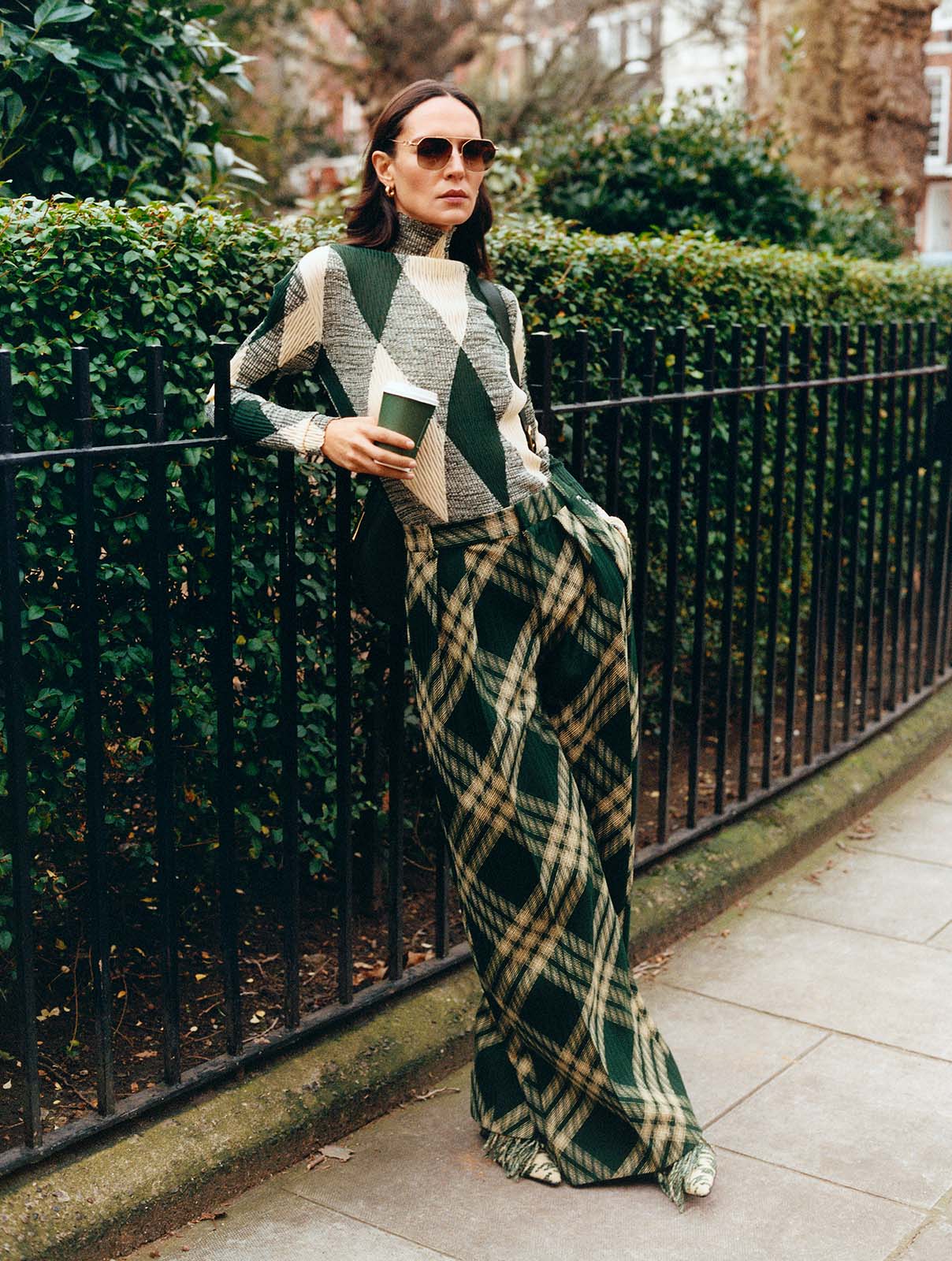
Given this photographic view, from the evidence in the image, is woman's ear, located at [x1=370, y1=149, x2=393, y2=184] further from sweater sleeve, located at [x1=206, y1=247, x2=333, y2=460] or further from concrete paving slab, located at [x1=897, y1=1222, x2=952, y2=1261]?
concrete paving slab, located at [x1=897, y1=1222, x2=952, y2=1261]

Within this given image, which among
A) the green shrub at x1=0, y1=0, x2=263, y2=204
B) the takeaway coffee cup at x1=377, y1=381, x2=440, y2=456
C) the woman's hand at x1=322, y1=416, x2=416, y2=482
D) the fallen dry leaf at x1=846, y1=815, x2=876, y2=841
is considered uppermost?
the green shrub at x1=0, y1=0, x2=263, y2=204

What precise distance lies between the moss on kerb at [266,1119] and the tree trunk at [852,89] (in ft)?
24.7

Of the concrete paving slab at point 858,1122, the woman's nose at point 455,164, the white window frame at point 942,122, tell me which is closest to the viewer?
the woman's nose at point 455,164

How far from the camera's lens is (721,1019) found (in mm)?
3656

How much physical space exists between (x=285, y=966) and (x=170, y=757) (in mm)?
623

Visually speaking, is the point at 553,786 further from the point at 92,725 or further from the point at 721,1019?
the point at 721,1019

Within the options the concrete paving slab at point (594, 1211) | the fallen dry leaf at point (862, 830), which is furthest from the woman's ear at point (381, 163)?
the fallen dry leaf at point (862, 830)

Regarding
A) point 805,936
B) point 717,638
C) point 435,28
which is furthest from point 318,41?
point 805,936

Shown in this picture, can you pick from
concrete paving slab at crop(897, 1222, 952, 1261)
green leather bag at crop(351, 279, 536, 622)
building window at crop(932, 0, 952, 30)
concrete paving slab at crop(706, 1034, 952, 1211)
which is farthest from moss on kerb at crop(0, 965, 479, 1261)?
building window at crop(932, 0, 952, 30)

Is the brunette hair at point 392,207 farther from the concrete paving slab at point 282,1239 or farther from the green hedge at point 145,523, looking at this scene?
the concrete paving slab at point 282,1239

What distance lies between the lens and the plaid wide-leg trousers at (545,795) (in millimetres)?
2787

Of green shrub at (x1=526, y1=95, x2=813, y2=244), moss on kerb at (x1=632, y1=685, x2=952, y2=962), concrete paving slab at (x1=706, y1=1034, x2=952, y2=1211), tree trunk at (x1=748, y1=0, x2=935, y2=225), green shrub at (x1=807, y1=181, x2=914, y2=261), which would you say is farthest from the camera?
tree trunk at (x1=748, y1=0, x2=935, y2=225)

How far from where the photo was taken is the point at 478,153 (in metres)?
2.71

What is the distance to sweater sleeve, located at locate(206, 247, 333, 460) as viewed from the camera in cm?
269
